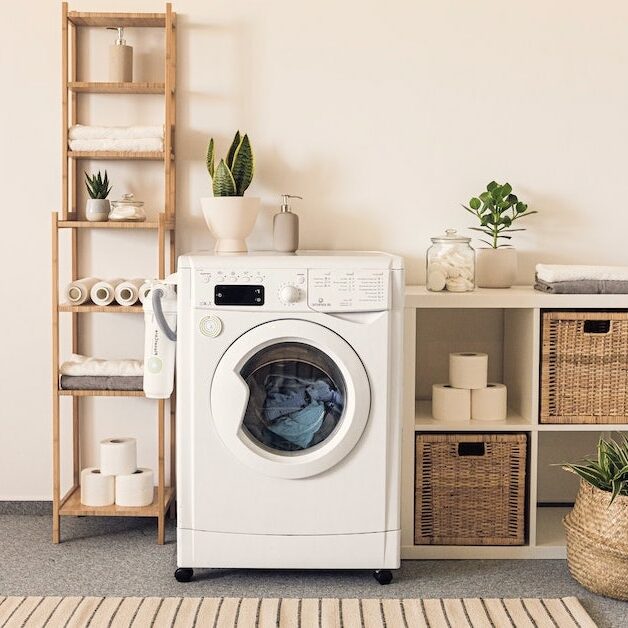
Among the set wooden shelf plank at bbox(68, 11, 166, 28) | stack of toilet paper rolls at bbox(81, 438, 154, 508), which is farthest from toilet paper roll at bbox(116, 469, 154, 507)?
wooden shelf plank at bbox(68, 11, 166, 28)

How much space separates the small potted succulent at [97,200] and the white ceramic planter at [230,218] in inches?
12.5

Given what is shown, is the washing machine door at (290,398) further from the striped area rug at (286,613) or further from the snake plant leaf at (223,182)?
the snake plant leaf at (223,182)

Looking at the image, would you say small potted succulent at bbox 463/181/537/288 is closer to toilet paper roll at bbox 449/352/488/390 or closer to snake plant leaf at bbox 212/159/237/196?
toilet paper roll at bbox 449/352/488/390

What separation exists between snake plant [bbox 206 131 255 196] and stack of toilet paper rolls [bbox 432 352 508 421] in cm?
88

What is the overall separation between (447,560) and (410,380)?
1.84 feet

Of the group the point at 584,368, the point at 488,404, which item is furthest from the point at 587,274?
the point at 488,404

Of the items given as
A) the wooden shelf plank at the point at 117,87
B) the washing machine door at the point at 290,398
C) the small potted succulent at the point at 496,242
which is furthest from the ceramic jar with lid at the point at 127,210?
the small potted succulent at the point at 496,242

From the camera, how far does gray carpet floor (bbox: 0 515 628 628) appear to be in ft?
8.43

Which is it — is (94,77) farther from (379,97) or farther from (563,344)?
(563,344)

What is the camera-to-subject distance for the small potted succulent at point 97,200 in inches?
117

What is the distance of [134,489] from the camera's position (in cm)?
298

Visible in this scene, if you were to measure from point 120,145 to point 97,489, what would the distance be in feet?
3.56

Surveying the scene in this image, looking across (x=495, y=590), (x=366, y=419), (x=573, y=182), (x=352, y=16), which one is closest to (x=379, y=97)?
(x=352, y=16)

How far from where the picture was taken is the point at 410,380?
2.79 m
